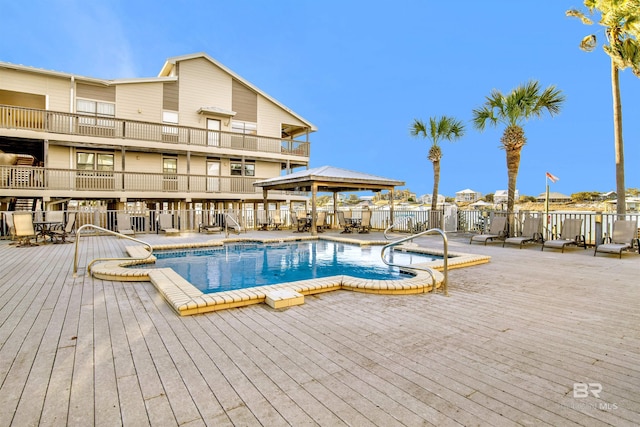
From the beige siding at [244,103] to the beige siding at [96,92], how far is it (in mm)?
6734

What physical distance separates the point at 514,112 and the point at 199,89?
17086 millimetres

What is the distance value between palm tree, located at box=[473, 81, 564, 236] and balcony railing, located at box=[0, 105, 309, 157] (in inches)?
504

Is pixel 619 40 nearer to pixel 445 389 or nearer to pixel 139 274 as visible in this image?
pixel 445 389

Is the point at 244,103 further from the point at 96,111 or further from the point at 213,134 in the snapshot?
the point at 96,111

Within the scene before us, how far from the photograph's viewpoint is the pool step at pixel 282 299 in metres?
4.06

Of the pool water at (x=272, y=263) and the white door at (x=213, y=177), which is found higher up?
the white door at (x=213, y=177)

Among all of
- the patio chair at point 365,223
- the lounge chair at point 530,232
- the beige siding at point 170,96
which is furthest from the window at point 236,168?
the lounge chair at point 530,232

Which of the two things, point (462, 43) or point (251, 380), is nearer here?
point (251, 380)

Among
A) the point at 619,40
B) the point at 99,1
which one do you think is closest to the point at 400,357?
the point at 619,40

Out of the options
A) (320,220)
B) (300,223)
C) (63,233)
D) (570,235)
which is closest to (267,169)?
(320,220)

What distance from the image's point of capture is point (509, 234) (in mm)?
12055

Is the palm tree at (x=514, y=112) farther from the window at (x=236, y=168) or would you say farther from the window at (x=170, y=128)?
the window at (x=170, y=128)

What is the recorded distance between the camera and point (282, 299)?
4.09 meters

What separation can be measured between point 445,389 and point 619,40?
13.8 metres
